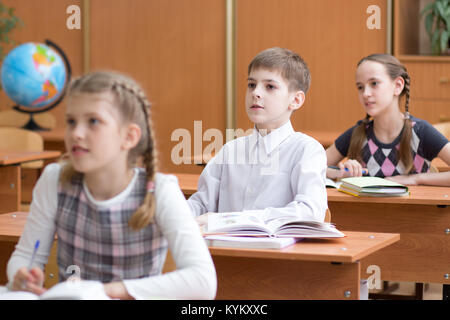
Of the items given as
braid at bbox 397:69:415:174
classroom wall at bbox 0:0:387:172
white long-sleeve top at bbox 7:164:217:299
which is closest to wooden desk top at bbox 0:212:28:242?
white long-sleeve top at bbox 7:164:217:299

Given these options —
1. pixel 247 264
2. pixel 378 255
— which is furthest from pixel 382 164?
pixel 247 264

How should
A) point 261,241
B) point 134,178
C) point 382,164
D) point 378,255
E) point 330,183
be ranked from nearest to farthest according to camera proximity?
1. point 134,178
2. point 261,241
3. point 378,255
4. point 330,183
5. point 382,164

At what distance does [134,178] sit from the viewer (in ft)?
4.50

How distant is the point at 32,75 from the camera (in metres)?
5.31

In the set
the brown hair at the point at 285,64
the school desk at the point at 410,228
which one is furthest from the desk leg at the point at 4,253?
the school desk at the point at 410,228

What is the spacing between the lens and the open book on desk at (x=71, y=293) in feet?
3.81

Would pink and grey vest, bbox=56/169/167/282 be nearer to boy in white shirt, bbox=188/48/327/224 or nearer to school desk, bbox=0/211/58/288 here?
school desk, bbox=0/211/58/288

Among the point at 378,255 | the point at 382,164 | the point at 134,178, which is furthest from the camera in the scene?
the point at 382,164

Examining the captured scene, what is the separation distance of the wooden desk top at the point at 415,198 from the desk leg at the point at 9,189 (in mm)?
1823

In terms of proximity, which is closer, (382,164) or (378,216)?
(378,216)

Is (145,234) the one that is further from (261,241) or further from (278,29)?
(278,29)

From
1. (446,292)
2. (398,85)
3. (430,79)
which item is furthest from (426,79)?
(446,292)
